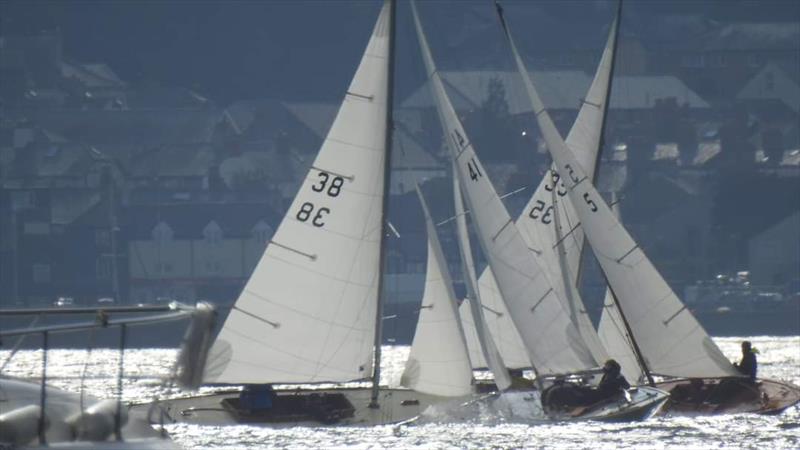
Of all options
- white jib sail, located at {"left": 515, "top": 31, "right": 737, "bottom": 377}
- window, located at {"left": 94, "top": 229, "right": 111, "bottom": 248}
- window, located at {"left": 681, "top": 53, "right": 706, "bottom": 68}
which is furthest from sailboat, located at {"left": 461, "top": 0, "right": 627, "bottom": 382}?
window, located at {"left": 681, "top": 53, "right": 706, "bottom": 68}

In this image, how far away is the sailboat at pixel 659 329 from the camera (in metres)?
28.5

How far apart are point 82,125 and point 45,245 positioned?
3141 centimetres

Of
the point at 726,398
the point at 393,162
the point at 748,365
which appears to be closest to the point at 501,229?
the point at 726,398

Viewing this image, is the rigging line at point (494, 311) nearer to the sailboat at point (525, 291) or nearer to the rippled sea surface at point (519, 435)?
the sailboat at point (525, 291)

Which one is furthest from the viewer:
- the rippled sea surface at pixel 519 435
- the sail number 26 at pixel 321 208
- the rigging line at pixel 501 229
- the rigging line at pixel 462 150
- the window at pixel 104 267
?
the window at pixel 104 267

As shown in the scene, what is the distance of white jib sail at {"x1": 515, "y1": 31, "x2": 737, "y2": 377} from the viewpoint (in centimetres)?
2861

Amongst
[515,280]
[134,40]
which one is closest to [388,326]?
[515,280]

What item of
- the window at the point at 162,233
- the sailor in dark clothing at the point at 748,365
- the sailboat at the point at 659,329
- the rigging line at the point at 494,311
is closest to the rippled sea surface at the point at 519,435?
the sailboat at the point at 659,329

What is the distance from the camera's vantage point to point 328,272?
2595 centimetres

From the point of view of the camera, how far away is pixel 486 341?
88.8ft

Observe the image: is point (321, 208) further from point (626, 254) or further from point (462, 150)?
point (626, 254)

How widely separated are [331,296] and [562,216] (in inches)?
284

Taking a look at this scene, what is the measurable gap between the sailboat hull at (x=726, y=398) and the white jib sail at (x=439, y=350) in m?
3.30

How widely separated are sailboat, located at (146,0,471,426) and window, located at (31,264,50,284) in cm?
7455
